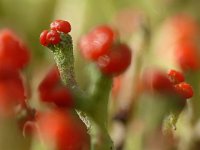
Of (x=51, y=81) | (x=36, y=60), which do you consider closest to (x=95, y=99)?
(x=51, y=81)

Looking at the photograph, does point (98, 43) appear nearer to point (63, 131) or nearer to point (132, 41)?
point (63, 131)

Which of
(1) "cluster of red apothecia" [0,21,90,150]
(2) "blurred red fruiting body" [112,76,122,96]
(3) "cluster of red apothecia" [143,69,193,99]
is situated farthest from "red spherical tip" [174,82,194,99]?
(2) "blurred red fruiting body" [112,76,122,96]

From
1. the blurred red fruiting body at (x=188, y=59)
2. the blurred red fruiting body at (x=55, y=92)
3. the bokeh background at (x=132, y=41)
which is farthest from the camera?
the blurred red fruiting body at (x=188, y=59)

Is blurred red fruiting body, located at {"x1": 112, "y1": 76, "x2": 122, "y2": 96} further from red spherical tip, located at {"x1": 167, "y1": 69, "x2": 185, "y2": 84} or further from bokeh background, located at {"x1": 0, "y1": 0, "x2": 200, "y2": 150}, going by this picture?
red spherical tip, located at {"x1": 167, "y1": 69, "x2": 185, "y2": 84}

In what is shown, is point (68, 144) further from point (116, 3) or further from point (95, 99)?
point (116, 3)

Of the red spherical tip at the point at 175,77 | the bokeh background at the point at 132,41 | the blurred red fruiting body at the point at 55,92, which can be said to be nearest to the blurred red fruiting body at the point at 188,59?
the bokeh background at the point at 132,41

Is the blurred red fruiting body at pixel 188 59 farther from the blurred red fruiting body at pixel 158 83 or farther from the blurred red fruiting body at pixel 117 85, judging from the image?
the blurred red fruiting body at pixel 158 83
